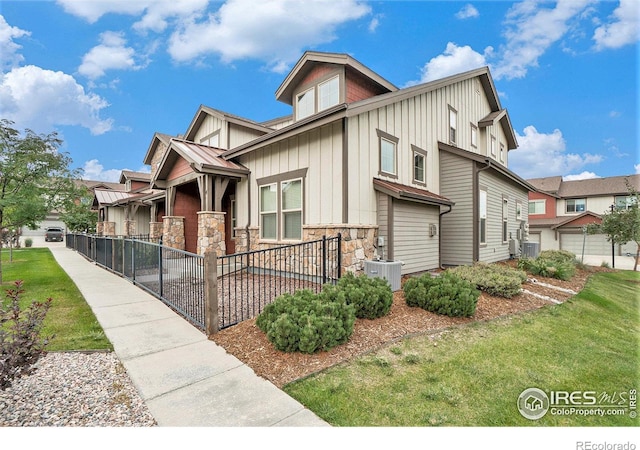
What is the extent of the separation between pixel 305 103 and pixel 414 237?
19.5 feet

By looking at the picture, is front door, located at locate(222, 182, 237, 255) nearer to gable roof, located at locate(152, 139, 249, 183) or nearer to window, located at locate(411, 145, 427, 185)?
gable roof, located at locate(152, 139, 249, 183)

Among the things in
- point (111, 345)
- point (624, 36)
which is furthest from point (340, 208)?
point (624, 36)

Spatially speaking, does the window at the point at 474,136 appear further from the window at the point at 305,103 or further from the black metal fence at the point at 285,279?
the black metal fence at the point at 285,279

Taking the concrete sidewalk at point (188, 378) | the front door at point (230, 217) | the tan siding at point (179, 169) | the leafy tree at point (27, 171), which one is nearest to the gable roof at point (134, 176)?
the tan siding at point (179, 169)

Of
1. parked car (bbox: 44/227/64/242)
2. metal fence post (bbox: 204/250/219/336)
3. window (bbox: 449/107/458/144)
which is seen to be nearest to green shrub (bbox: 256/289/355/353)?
metal fence post (bbox: 204/250/219/336)

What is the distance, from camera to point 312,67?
9.65 m

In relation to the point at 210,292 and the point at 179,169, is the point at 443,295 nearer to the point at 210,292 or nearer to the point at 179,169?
the point at 210,292

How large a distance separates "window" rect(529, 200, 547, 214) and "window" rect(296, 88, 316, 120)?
27.7m

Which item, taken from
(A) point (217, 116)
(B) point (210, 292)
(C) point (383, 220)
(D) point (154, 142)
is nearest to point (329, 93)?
(C) point (383, 220)

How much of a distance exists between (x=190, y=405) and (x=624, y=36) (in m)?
7.73

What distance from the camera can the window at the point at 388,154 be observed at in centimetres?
762

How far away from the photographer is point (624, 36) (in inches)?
177

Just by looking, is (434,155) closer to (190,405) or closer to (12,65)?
(190,405)

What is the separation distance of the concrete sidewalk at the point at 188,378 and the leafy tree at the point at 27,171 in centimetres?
390
